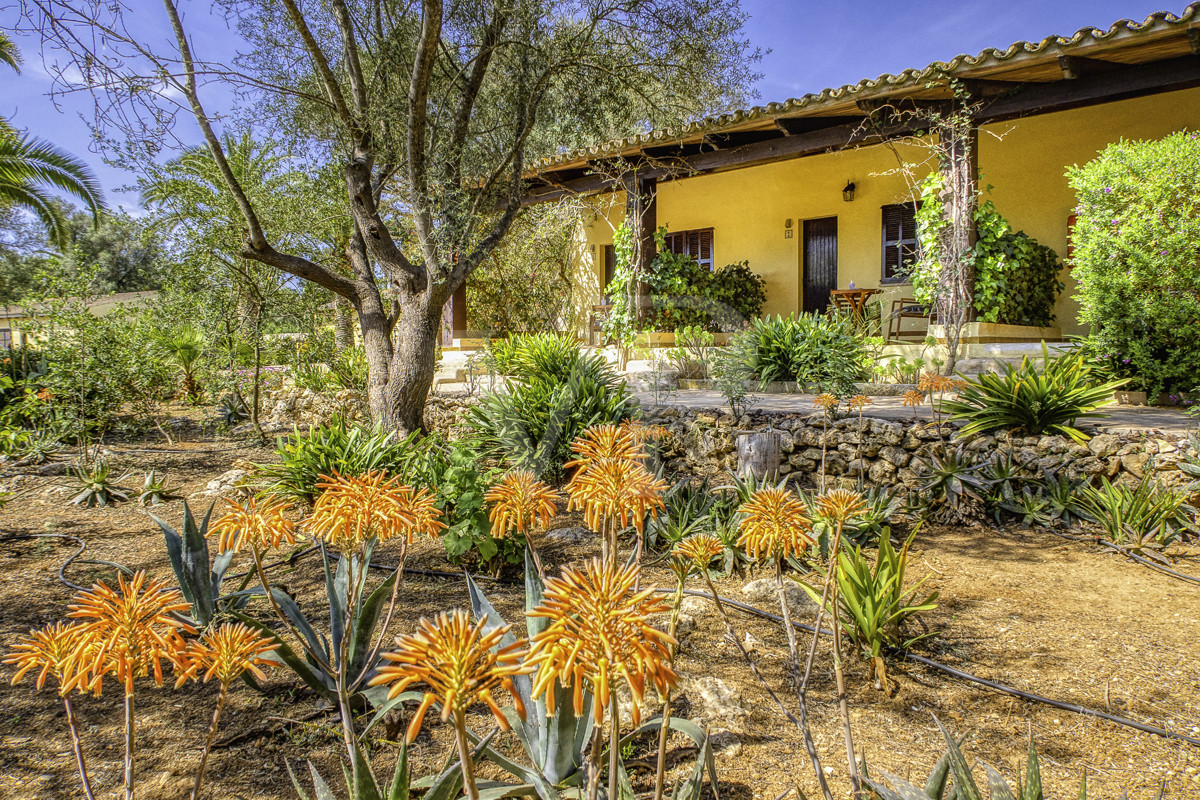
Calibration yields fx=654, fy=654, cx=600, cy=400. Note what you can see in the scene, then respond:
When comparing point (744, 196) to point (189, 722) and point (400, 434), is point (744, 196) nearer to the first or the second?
point (400, 434)

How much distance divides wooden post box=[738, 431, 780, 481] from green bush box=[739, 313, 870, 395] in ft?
7.78

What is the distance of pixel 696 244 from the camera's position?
1220 cm

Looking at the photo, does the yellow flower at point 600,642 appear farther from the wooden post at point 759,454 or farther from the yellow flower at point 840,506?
the wooden post at point 759,454

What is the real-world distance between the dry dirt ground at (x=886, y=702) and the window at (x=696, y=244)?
9.04 meters

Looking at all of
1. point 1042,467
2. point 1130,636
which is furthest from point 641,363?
point 1130,636

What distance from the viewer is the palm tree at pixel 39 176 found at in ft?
30.8

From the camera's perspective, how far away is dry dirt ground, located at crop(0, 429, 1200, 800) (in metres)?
1.93

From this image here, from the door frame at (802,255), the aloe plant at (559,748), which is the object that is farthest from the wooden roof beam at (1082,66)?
the aloe plant at (559,748)

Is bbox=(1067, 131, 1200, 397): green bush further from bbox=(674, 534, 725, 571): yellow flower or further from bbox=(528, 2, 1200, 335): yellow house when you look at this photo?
bbox=(674, 534, 725, 571): yellow flower

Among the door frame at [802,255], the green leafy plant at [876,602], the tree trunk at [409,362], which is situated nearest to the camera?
the green leafy plant at [876,602]

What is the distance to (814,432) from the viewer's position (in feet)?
16.4

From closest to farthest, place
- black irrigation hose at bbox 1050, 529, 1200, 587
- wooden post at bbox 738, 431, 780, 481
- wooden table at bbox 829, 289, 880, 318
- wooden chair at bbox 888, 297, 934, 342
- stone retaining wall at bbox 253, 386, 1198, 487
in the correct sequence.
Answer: black irrigation hose at bbox 1050, 529, 1200, 587, stone retaining wall at bbox 253, 386, 1198, 487, wooden post at bbox 738, 431, 780, 481, wooden chair at bbox 888, 297, 934, 342, wooden table at bbox 829, 289, 880, 318

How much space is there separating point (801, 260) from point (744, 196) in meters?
1.54

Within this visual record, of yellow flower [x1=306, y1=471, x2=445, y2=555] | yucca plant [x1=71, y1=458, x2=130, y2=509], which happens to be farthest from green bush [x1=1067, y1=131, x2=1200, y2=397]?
yucca plant [x1=71, y1=458, x2=130, y2=509]
